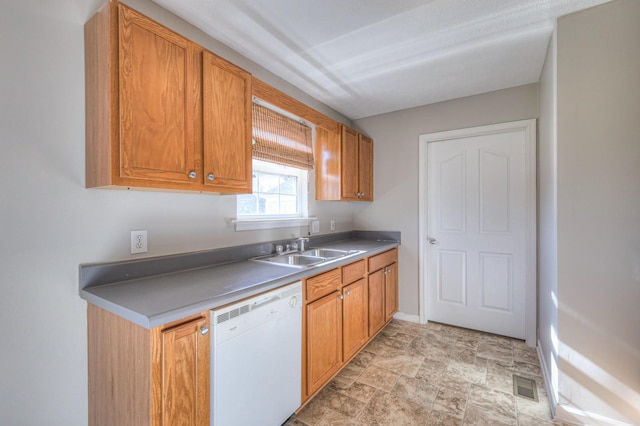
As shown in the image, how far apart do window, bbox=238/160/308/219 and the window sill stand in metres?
0.06

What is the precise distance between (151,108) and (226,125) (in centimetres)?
42

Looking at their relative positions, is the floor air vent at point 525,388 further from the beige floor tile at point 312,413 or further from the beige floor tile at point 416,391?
the beige floor tile at point 312,413

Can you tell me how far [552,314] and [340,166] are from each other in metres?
2.02

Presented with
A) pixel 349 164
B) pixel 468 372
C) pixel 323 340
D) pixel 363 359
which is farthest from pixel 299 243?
pixel 468 372

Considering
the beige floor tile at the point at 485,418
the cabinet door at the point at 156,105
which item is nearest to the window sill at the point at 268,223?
the cabinet door at the point at 156,105

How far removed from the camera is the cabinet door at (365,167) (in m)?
3.23

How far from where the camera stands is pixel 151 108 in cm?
133

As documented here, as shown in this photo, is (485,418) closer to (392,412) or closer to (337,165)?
(392,412)

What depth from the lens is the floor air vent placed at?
1982 millimetres

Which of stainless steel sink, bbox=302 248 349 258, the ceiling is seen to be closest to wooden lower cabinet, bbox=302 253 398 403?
stainless steel sink, bbox=302 248 349 258

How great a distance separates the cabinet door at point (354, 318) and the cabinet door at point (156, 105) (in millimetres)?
1451

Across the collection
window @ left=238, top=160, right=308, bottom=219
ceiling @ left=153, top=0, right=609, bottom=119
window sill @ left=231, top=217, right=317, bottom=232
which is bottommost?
window sill @ left=231, top=217, right=317, bottom=232

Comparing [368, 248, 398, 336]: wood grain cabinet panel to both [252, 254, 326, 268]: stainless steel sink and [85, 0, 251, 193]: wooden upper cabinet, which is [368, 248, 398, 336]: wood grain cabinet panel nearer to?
[252, 254, 326, 268]: stainless steel sink

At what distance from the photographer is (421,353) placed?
256 centimetres
